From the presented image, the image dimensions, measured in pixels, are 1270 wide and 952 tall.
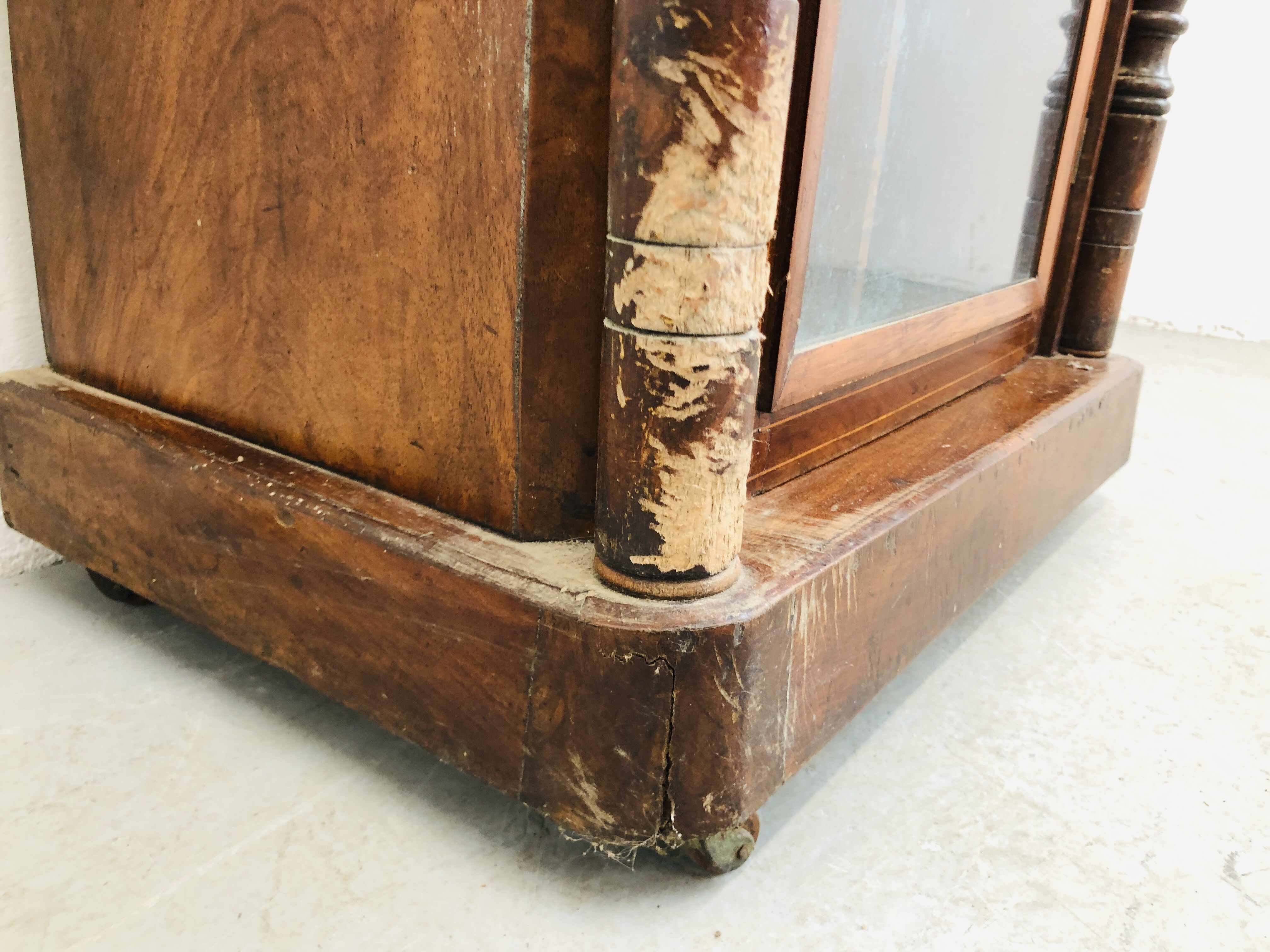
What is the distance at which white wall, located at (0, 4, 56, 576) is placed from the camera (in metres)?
1.20

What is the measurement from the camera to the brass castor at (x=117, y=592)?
1.22m

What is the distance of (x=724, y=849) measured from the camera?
0.83 meters

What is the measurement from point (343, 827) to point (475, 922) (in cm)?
17

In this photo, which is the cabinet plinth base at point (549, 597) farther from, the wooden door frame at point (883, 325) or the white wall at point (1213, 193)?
the white wall at point (1213, 193)

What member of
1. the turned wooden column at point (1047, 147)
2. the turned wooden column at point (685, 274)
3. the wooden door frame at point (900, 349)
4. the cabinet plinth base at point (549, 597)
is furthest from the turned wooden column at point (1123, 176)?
the turned wooden column at point (685, 274)

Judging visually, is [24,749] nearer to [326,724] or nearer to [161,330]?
[326,724]

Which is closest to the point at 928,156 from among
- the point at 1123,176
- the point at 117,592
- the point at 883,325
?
the point at 883,325

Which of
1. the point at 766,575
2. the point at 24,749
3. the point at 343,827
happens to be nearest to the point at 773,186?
the point at 766,575

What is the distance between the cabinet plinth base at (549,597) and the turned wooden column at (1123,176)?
0.56 m

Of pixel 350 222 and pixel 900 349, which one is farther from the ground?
pixel 350 222

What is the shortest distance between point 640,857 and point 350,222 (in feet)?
2.02

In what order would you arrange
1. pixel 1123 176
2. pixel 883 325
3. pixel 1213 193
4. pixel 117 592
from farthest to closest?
pixel 1213 193
pixel 1123 176
pixel 117 592
pixel 883 325

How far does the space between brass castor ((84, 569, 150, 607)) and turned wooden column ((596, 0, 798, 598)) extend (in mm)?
750

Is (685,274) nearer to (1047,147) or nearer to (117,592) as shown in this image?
(117,592)
